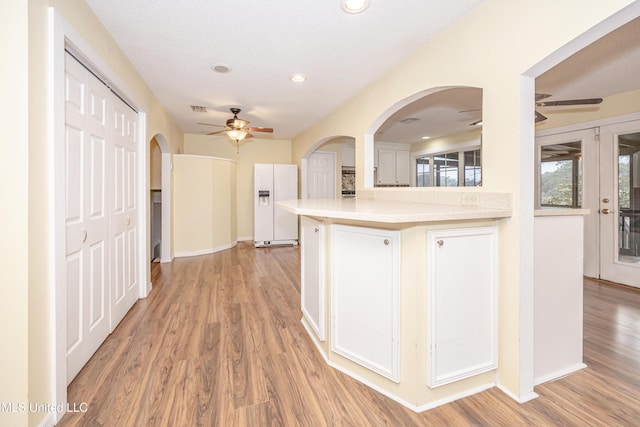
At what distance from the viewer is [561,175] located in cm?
440

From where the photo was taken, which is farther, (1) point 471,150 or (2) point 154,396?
(1) point 471,150

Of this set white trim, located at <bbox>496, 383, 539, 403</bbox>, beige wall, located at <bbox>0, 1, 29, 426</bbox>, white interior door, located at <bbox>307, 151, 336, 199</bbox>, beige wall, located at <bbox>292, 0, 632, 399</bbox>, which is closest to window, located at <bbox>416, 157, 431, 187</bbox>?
white interior door, located at <bbox>307, 151, 336, 199</bbox>

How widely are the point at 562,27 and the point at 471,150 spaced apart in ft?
17.0

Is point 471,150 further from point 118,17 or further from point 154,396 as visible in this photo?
point 154,396

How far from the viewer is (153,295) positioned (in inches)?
132

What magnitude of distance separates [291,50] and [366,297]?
7.38 ft

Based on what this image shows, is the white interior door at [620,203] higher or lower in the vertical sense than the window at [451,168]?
lower

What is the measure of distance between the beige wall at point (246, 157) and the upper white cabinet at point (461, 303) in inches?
237

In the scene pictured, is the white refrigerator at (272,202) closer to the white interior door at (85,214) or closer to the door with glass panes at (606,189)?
the white interior door at (85,214)

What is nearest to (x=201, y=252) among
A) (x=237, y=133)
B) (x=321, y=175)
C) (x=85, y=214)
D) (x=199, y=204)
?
(x=199, y=204)

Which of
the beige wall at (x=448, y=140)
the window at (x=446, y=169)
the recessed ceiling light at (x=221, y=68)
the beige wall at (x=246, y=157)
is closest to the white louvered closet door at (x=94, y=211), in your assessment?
the recessed ceiling light at (x=221, y=68)

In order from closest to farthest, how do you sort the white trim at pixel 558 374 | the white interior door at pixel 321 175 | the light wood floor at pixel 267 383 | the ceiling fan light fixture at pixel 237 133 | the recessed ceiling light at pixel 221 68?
1. the light wood floor at pixel 267 383
2. the white trim at pixel 558 374
3. the recessed ceiling light at pixel 221 68
4. the ceiling fan light fixture at pixel 237 133
5. the white interior door at pixel 321 175

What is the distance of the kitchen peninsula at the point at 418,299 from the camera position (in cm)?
158

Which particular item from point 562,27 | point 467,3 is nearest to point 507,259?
point 562,27
